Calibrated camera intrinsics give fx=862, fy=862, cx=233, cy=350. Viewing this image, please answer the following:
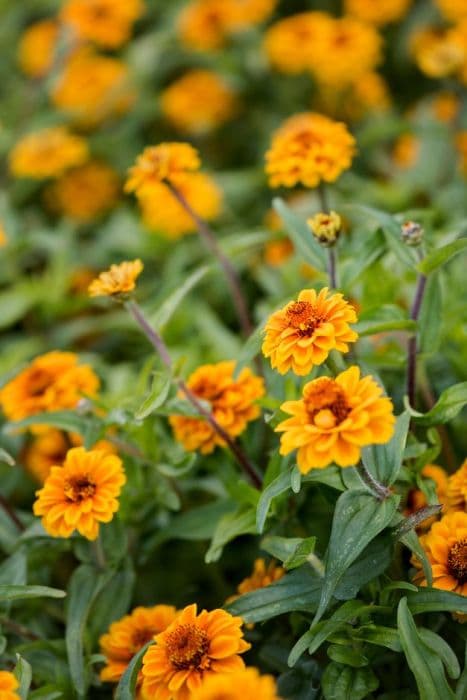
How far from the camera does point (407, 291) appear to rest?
1.85 metres

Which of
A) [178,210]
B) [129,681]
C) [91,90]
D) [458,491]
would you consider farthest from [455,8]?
[129,681]

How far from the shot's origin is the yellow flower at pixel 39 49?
3.07 m

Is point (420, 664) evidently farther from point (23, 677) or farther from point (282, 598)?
point (23, 677)

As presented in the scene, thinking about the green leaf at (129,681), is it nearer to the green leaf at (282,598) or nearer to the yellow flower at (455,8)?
the green leaf at (282,598)

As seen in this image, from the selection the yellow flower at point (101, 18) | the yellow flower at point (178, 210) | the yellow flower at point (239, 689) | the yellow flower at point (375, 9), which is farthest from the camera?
the yellow flower at point (375, 9)

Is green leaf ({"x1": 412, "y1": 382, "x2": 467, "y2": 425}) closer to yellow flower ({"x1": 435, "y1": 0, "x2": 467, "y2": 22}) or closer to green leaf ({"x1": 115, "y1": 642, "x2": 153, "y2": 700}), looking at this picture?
green leaf ({"x1": 115, "y1": 642, "x2": 153, "y2": 700})

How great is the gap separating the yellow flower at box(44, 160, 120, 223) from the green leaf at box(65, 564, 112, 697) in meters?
1.75

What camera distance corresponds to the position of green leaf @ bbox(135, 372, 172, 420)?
1.36 meters

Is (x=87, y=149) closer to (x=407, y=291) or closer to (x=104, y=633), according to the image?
(x=407, y=291)

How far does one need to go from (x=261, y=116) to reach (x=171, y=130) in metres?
0.38

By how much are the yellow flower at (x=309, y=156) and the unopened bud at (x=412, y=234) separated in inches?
10.1

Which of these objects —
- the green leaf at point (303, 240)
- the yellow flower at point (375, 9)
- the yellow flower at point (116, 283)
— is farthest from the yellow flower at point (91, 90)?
the yellow flower at point (116, 283)

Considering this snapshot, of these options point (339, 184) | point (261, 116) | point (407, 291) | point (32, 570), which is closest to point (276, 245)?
point (339, 184)

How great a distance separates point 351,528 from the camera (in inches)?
47.2
